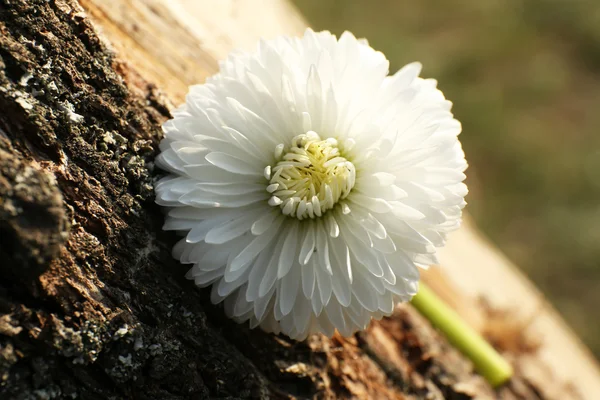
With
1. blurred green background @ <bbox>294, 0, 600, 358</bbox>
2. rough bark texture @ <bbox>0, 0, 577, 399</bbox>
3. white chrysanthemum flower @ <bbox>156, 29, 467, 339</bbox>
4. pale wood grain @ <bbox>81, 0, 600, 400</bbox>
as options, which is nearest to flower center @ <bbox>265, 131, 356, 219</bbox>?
white chrysanthemum flower @ <bbox>156, 29, 467, 339</bbox>

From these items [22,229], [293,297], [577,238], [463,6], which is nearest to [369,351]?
[293,297]

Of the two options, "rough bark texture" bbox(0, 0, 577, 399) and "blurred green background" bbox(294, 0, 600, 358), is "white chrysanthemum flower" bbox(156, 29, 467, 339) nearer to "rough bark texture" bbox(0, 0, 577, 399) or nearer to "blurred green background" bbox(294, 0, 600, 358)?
"rough bark texture" bbox(0, 0, 577, 399)

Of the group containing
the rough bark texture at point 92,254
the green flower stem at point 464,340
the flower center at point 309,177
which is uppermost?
the flower center at point 309,177

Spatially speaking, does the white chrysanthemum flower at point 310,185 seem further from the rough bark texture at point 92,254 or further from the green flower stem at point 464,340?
the green flower stem at point 464,340

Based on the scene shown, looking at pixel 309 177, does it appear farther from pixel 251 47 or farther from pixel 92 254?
pixel 251 47

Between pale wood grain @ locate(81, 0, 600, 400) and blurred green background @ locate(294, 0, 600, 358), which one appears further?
blurred green background @ locate(294, 0, 600, 358)

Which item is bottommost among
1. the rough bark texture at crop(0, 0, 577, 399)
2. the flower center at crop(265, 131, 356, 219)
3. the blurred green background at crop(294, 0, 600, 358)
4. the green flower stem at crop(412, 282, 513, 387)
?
the rough bark texture at crop(0, 0, 577, 399)

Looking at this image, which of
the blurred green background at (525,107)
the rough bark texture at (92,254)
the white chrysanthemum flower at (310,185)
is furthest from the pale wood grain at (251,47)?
the blurred green background at (525,107)
